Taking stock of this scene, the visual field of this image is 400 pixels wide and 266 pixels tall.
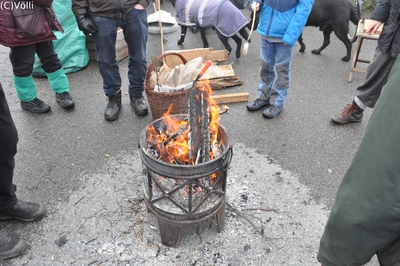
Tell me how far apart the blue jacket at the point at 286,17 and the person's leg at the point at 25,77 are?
2625mm

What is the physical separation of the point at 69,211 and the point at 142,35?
6.86 ft

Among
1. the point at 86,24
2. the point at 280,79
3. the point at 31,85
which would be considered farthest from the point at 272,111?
the point at 31,85

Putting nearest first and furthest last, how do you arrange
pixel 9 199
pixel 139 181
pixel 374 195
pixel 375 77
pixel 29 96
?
pixel 374 195
pixel 9 199
pixel 139 181
pixel 375 77
pixel 29 96

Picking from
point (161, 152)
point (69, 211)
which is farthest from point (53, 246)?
point (161, 152)

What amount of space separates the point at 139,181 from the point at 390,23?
2929mm

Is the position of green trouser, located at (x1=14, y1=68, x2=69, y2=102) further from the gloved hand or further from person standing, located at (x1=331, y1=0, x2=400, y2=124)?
person standing, located at (x1=331, y1=0, x2=400, y2=124)

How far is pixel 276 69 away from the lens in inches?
153

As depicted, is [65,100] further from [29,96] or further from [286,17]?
[286,17]

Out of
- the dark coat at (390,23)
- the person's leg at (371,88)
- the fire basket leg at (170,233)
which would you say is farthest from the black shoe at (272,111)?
the fire basket leg at (170,233)

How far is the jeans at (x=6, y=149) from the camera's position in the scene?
2180 millimetres

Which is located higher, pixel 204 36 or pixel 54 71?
pixel 54 71

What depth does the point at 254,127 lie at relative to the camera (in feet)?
13.0

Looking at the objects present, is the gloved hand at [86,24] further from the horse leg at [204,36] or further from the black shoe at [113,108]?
the horse leg at [204,36]

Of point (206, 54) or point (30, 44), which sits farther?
point (206, 54)
